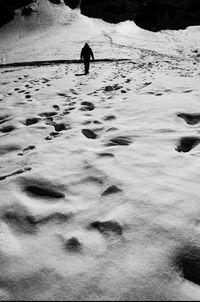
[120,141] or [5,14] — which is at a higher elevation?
[5,14]

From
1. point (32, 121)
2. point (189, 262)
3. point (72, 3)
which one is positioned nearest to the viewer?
point (189, 262)

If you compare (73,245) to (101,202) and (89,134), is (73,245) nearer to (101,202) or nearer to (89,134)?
(101,202)

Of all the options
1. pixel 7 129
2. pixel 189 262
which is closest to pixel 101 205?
pixel 189 262

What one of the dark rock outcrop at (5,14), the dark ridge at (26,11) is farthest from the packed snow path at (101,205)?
the dark rock outcrop at (5,14)

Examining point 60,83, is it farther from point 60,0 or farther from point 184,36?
point 60,0

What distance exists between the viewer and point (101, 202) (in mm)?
2846

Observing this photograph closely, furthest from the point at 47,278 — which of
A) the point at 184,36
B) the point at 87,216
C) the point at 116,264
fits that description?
the point at 184,36

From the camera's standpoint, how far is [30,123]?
5.57m

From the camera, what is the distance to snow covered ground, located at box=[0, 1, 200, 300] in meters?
2.02

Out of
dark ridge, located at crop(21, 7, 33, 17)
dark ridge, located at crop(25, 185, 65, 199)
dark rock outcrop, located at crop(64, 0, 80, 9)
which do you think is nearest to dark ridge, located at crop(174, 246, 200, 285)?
dark ridge, located at crop(25, 185, 65, 199)

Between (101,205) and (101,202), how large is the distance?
5 centimetres

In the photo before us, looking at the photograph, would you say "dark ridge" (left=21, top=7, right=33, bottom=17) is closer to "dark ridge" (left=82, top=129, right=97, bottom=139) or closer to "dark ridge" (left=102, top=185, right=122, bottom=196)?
"dark ridge" (left=82, top=129, right=97, bottom=139)

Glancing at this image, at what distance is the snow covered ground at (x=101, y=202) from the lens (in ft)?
6.63

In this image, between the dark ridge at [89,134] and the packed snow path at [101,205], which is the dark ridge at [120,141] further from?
the dark ridge at [89,134]
